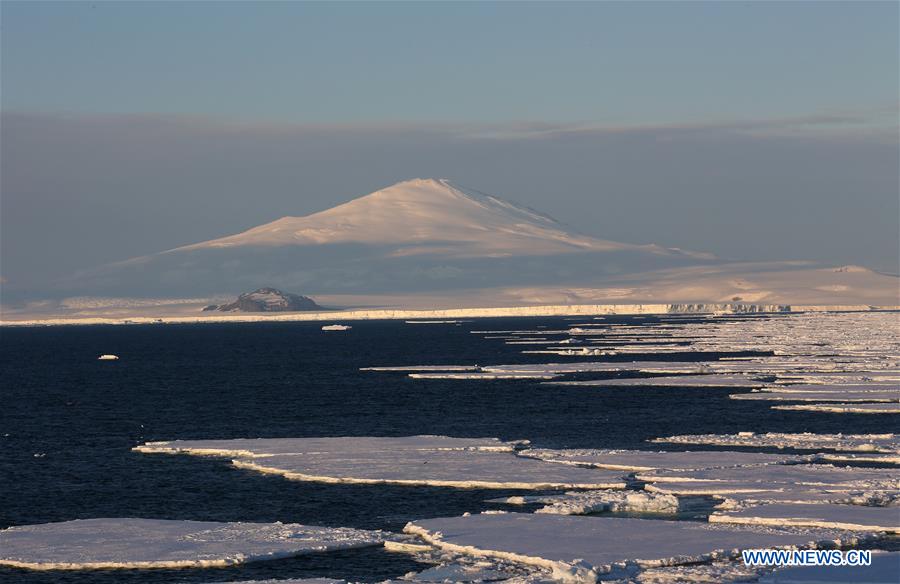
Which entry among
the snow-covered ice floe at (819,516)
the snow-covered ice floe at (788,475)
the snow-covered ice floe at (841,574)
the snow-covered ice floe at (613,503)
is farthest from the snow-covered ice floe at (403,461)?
the snow-covered ice floe at (841,574)

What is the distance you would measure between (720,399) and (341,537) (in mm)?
37421

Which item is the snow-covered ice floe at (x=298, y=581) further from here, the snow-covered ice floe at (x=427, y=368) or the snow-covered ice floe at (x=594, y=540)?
the snow-covered ice floe at (x=427, y=368)

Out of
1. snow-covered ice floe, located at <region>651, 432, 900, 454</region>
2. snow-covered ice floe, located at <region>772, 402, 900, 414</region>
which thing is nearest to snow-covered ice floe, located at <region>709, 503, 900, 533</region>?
snow-covered ice floe, located at <region>651, 432, 900, 454</region>

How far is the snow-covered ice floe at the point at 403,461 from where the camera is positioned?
35.5 m

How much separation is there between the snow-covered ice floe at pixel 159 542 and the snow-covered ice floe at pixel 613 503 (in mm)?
4557

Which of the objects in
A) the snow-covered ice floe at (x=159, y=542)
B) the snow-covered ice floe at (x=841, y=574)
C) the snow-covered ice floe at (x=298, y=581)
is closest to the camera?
the snow-covered ice floe at (x=841, y=574)

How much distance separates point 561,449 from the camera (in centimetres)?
4303

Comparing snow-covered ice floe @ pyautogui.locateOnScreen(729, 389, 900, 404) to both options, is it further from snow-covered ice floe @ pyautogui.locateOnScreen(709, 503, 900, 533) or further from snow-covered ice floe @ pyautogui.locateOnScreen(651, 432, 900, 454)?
snow-covered ice floe @ pyautogui.locateOnScreen(709, 503, 900, 533)

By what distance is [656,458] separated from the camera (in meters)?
39.0

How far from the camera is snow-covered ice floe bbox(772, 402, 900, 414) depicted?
5266 centimetres

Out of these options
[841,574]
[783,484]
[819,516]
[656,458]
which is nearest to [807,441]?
[656,458]

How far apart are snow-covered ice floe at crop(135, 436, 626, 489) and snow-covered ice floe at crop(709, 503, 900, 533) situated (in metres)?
4.90

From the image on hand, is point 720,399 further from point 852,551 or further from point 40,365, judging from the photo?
point 40,365

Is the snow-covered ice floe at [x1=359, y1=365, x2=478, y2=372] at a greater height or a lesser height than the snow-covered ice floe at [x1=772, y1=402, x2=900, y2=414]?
lesser
